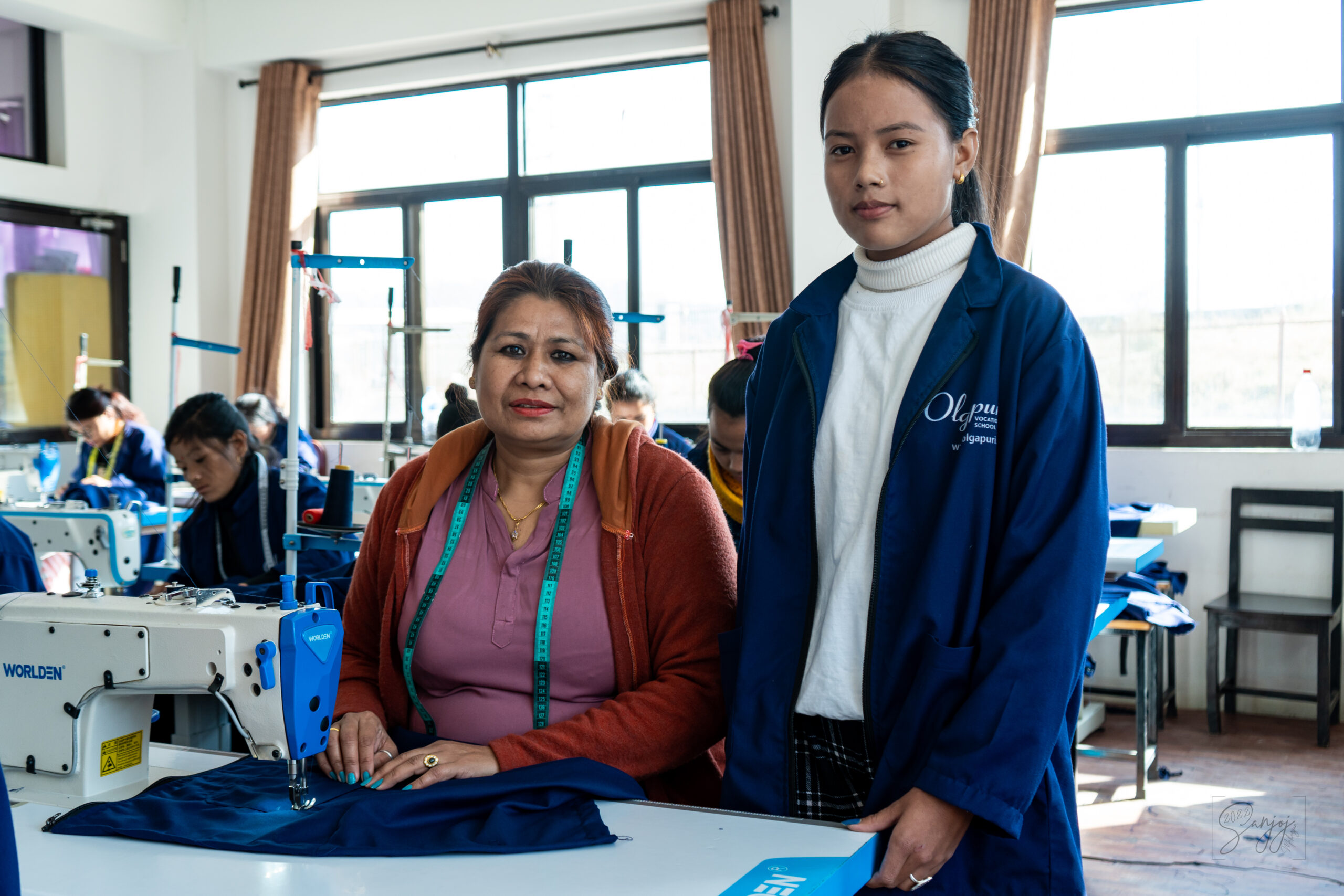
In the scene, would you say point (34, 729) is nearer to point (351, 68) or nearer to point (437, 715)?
point (437, 715)

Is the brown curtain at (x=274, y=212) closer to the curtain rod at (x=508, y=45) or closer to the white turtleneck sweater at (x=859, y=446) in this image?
the curtain rod at (x=508, y=45)

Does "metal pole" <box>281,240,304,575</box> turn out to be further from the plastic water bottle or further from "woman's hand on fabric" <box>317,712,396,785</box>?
the plastic water bottle

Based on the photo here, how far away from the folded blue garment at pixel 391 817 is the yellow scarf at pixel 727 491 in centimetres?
117

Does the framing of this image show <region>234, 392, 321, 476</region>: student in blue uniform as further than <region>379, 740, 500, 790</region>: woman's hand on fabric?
Yes

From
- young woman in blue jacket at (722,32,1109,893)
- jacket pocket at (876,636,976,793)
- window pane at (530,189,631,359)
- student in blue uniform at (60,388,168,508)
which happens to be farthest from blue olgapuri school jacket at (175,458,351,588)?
window pane at (530,189,631,359)

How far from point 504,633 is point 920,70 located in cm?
80

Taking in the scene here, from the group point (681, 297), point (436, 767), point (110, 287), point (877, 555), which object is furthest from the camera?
point (110, 287)

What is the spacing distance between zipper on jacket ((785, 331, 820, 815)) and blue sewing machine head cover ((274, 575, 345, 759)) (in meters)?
0.50

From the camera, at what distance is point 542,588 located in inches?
54.4

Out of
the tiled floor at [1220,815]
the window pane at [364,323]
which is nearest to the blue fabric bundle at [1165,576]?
the tiled floor at [1220,815]

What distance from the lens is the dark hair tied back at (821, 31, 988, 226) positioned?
1134mm

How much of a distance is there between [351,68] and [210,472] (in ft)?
12.7

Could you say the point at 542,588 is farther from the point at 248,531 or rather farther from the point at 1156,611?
the point at 1156,611

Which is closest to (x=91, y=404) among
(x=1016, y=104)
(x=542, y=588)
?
(x=1016, y=104)
